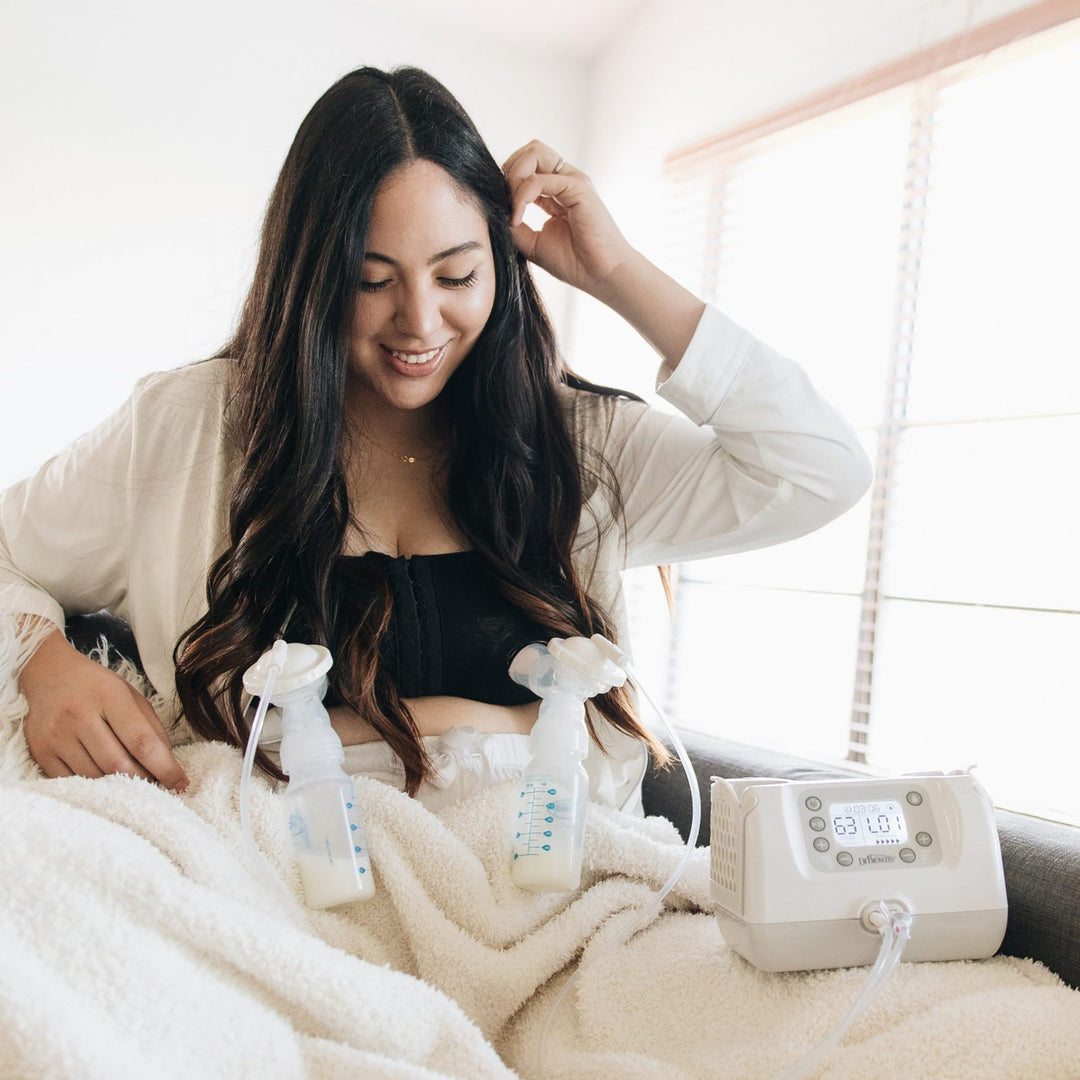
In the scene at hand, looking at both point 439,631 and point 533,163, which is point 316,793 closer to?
point 439,631

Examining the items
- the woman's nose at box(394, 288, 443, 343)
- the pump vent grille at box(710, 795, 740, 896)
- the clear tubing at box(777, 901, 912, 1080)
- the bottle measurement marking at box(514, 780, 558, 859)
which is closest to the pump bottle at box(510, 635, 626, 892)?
the bottle measurement marking at box(514, 780, 558, 859)

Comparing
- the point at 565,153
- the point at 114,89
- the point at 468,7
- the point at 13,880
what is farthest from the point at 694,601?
the point at 13,880

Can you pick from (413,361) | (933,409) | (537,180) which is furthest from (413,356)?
(933,409)

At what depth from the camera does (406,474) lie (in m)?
1.19

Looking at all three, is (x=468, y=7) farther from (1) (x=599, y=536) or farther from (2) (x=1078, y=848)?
(2) (x=1078, y=848)

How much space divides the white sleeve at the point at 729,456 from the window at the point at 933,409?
0.88 metres

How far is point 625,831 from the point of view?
2.85ft

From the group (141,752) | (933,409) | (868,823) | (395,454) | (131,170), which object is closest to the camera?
(868,823)

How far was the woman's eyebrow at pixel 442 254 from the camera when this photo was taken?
3.22 ft

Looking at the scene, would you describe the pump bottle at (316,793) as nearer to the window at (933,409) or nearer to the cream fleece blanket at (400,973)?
the cream fleece blanket at (400,973)

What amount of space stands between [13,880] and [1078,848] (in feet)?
2.61

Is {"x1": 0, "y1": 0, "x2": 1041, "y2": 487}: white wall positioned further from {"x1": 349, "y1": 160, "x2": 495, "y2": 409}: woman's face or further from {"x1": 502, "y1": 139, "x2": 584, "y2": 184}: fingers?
{"x1": 349, "y1": 160, "x2": 495, "y2": 409}: woman's face

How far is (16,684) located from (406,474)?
0.47 meters

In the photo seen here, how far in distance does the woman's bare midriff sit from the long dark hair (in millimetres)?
24
